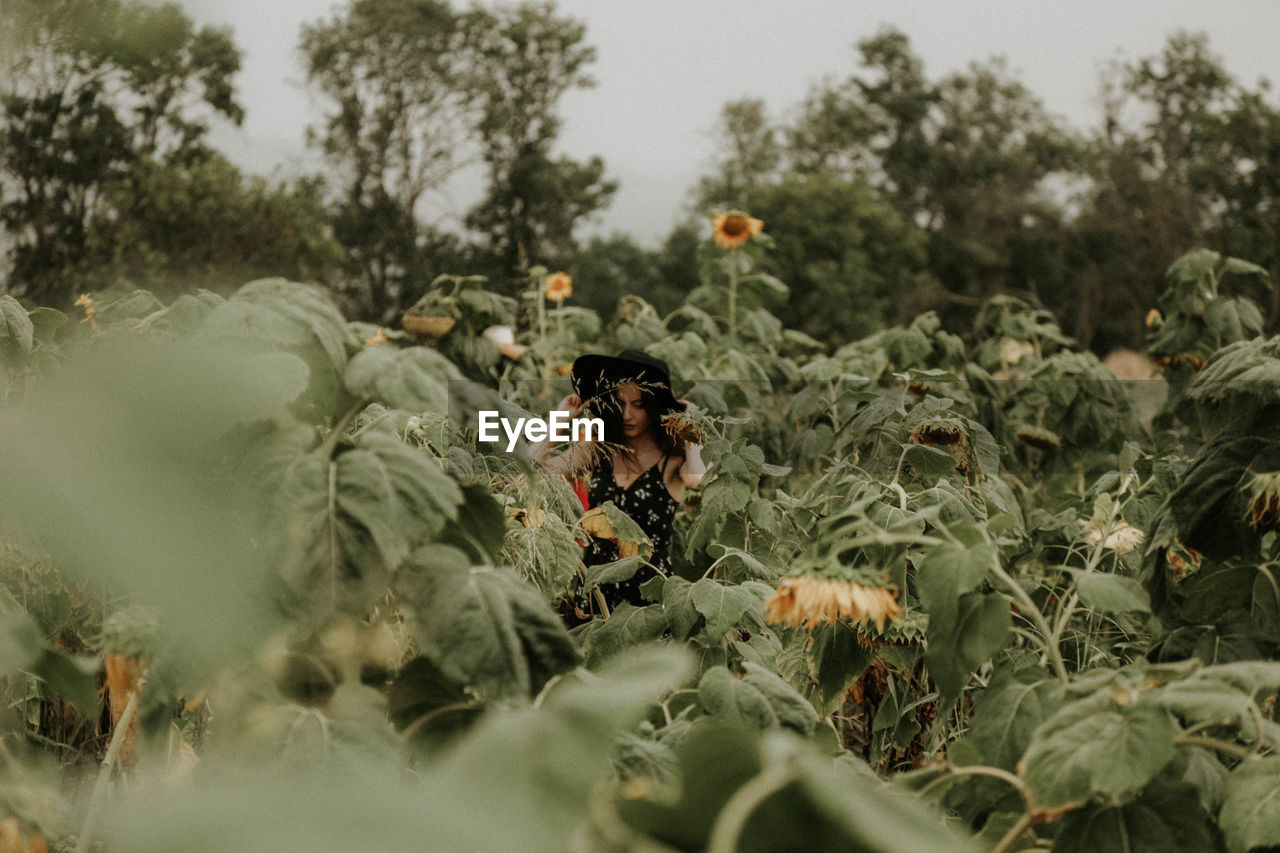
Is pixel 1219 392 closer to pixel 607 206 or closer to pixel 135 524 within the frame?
pixel 135 524

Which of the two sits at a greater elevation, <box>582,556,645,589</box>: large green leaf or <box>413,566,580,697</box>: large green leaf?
<box>413,566,580,697</box>: large green leaf

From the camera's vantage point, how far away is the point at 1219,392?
1367mm

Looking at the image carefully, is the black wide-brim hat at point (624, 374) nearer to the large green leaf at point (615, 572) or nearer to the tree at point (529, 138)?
the large green leaf at point (615, 572)

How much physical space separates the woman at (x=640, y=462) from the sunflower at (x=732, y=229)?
6.33ft

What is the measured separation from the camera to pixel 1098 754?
728mm

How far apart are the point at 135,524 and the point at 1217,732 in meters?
0.93

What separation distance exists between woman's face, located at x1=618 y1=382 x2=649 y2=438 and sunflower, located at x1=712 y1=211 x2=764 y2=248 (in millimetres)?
2202

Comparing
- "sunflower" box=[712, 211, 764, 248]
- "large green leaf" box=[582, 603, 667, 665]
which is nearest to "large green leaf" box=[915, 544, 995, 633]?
"large green leaf" box=[582, 603, 667, 665]

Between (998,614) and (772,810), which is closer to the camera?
(772,810)

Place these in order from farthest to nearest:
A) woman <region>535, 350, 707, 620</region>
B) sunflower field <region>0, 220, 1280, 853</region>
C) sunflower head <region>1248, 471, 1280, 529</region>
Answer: woman <region>535, 350, 707, 620</region> → sunflower head <region>1248, 471, 1280, 529</region> → sunflower field <region>0, 220, 1280, 853</region>

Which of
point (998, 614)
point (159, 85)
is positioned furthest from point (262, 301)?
point (159, 85)

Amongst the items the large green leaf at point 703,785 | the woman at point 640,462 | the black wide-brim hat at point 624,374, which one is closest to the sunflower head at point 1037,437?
the woman at point 640,462

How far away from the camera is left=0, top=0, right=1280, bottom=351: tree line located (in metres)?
17.6

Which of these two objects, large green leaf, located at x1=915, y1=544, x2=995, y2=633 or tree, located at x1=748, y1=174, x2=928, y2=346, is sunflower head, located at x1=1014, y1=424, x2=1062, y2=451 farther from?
tree, located at x1=748, y1=174, x2=928, y2=346
